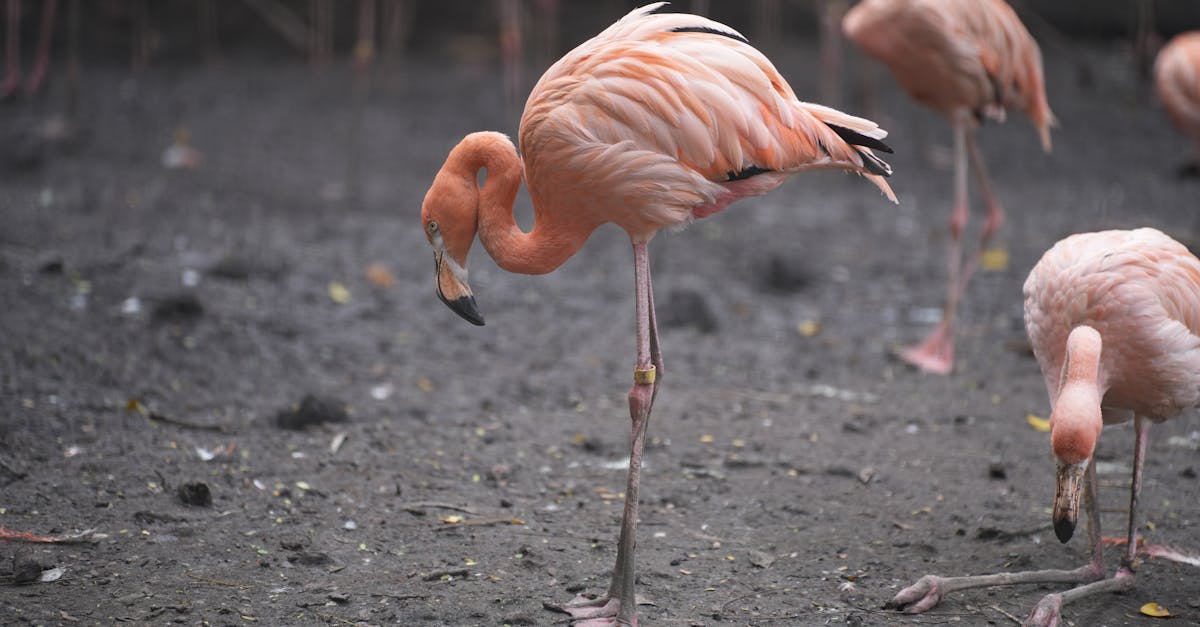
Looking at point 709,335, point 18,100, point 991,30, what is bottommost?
point 709,335

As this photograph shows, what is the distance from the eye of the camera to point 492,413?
4.86 meters

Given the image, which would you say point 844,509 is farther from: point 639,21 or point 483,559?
point 639,21

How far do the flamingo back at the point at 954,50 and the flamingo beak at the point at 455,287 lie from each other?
9.69ft

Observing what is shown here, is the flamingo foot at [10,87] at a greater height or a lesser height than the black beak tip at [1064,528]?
greater

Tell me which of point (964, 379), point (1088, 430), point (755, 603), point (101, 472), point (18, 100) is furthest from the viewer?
point (18, 100)

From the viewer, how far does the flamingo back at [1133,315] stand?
3178 millimetres

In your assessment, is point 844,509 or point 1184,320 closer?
point 1184,320

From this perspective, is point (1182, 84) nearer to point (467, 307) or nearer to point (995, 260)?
point (995, 260)

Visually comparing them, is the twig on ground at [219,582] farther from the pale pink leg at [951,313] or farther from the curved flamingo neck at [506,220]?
the pale pink leg at [951,313]

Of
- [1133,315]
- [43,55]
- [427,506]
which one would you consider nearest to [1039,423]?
[1133,315]

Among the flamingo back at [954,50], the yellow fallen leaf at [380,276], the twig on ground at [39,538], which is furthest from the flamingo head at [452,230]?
the yellow fallen leaf at [380,276]

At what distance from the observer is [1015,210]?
322 inches

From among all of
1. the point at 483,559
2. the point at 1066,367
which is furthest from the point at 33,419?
the point at 1066,367

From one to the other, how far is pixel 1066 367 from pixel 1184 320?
478 mm
